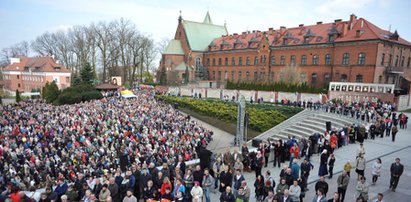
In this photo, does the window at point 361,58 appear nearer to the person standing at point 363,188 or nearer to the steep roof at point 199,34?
the person standing at point 363,188

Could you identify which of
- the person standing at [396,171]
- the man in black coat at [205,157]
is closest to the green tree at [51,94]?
the man in black coat at [205,157]

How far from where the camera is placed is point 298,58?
46406 mm

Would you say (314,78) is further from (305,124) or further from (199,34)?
(199,34)

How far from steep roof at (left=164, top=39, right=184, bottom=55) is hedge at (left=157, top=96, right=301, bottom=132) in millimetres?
32223

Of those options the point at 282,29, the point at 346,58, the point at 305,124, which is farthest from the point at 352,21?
the point at 305,124

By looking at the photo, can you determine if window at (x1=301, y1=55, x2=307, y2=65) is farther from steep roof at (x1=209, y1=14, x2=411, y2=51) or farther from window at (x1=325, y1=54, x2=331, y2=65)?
window at (x1=325, y1=54, x2=331, y2=65)

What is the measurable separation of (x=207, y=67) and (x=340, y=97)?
3925 cm

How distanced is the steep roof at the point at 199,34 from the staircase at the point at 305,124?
43.7 metres

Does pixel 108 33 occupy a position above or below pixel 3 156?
above

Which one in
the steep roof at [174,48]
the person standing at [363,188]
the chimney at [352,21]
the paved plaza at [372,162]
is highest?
the chimney at [352,21]

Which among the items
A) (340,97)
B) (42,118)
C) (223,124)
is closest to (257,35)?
(340,97)

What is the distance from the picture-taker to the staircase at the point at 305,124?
20062 millimetres

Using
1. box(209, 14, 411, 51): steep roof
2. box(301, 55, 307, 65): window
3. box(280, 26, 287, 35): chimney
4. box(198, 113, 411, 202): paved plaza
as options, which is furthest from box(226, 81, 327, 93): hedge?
box(280, 26, 287, 35): chimney

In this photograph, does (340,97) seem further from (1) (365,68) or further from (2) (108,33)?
(2) (108,33)
